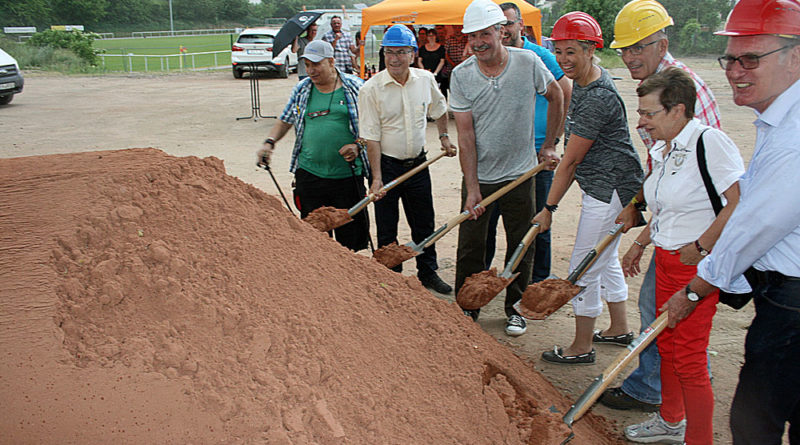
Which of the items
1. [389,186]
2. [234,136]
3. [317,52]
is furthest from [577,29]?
[234,136]

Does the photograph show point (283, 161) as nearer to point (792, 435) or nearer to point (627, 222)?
point (627, 222)

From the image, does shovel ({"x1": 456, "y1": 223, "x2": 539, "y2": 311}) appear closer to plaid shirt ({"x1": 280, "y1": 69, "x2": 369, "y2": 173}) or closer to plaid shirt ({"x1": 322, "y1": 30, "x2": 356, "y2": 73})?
plaid shirt ({"x1": 280, "y1": 69, "x2": 369, "y2": 173})

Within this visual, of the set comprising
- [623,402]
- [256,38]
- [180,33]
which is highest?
→ [180,33]

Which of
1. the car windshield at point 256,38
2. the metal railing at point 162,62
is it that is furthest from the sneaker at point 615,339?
the metal railing at point 162,62

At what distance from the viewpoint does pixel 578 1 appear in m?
28.8

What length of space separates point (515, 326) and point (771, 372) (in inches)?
84.6

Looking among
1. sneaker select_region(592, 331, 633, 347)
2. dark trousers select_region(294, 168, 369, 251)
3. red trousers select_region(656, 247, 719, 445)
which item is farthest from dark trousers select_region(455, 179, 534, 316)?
red trousers select_region(656, 247, 719, 445)

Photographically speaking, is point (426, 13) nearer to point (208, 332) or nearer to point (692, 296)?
point (692, 296)

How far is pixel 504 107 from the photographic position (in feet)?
12.6

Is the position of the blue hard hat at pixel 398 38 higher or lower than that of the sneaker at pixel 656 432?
higher

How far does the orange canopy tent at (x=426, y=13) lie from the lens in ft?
34.0

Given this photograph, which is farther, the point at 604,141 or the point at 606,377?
the point at 604,141

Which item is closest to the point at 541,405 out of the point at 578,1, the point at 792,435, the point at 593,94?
the point at 792,435

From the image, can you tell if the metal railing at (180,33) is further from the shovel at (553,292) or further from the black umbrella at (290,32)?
the shovel at (553,292)
